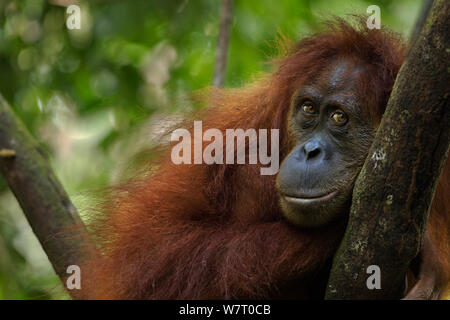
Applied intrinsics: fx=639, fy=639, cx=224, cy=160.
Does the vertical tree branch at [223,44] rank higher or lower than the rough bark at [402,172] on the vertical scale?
higher

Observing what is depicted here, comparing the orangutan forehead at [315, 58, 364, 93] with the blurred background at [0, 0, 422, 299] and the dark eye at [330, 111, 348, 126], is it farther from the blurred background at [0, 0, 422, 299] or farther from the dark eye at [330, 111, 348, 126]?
the blurred background at [0, 0, 422, 299]

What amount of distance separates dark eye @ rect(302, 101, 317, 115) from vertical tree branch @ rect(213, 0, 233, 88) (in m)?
1.40

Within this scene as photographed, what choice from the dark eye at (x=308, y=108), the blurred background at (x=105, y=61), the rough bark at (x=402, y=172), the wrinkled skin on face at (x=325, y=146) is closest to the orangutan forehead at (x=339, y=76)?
the wrinkled skin on face at (x=325, y=146)

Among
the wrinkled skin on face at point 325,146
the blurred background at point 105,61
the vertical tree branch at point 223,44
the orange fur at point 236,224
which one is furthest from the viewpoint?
the blurred background at point 105,61

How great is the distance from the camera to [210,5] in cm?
563

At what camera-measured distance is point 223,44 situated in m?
4.71

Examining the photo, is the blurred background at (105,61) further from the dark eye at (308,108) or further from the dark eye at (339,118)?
the dark eye at (339,118)

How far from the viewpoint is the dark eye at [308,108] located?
333 cm

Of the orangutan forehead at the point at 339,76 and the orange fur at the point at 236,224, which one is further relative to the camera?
the orangutan forehead at the point at 339,76

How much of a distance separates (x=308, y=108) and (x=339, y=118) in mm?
209

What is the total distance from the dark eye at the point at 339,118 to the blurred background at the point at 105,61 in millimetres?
2223

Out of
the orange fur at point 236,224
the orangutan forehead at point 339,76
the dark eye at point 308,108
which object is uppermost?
the orangutan forehead at point 339,76

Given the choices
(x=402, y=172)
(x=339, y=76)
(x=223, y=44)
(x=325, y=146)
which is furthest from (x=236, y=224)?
(x=223, y=44)

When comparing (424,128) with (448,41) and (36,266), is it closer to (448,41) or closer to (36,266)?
(448,41)
